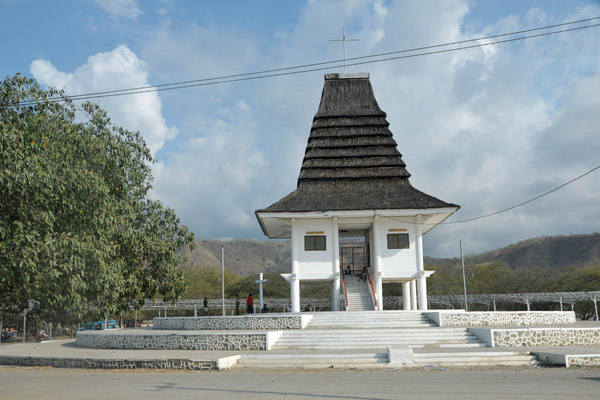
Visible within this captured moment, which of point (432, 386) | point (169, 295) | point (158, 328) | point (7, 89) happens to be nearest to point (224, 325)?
point (169, 295)

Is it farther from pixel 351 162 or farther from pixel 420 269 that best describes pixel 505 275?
pixel 351 162

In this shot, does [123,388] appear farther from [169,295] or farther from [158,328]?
[158,328]

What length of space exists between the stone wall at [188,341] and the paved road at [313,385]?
3573 millimetres

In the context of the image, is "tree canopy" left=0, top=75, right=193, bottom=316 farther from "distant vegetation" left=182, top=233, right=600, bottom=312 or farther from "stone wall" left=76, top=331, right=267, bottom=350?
"distant vegetation" left=182, top=233, right=600, bottom=312

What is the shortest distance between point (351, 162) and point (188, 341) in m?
12.8

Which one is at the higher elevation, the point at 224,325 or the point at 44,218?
the point at 44,218

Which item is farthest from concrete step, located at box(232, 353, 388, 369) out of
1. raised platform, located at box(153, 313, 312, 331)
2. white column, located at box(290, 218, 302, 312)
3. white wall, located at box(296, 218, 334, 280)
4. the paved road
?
white wall, located at box(296, 218, 334, 280)

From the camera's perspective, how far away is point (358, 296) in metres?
26.0

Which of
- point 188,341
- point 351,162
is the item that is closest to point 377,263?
point 351,162

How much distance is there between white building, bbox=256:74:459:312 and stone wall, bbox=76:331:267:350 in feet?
24.0

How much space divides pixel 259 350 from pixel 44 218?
10.2 m

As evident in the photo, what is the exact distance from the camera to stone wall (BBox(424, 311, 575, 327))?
19.4 m

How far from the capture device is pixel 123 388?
10.6 meters

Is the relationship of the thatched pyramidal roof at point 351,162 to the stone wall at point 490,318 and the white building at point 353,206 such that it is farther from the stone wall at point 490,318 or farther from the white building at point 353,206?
the stone wall at point 490,318
